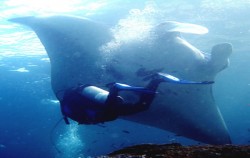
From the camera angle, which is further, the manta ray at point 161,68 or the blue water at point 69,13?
the blue water at point 69,13

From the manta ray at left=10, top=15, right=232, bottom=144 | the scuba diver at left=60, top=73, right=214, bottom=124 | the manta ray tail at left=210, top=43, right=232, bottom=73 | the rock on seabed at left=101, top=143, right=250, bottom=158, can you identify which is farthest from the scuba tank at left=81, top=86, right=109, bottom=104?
the manta ray tail at left=210, top=43, right=232, bottom=73

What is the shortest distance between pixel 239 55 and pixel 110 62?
23.8m

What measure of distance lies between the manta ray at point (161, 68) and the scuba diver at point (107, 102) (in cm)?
74

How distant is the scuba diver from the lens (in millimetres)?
4559

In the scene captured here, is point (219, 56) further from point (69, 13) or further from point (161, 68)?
point (69, 13)

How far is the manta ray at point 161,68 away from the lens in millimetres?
5562

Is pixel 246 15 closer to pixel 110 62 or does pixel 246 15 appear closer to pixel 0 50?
pixel 110 62

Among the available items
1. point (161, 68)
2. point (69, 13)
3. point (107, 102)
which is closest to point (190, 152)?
point (107, 102)

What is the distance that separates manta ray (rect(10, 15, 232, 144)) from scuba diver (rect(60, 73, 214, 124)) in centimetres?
74

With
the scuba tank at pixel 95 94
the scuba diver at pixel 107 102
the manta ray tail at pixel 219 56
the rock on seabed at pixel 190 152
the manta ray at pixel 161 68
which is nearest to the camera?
the rock on seabed at pixel 190 152

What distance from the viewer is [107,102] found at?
4.60m

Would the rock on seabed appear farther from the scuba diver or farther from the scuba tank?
the scuba tank

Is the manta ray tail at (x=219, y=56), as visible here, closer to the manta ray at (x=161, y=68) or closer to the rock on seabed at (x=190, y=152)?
the manta ray at (x=161, y=68)

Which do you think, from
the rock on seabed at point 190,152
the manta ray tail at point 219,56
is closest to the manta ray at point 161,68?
the manta ray tail at point 219,56
